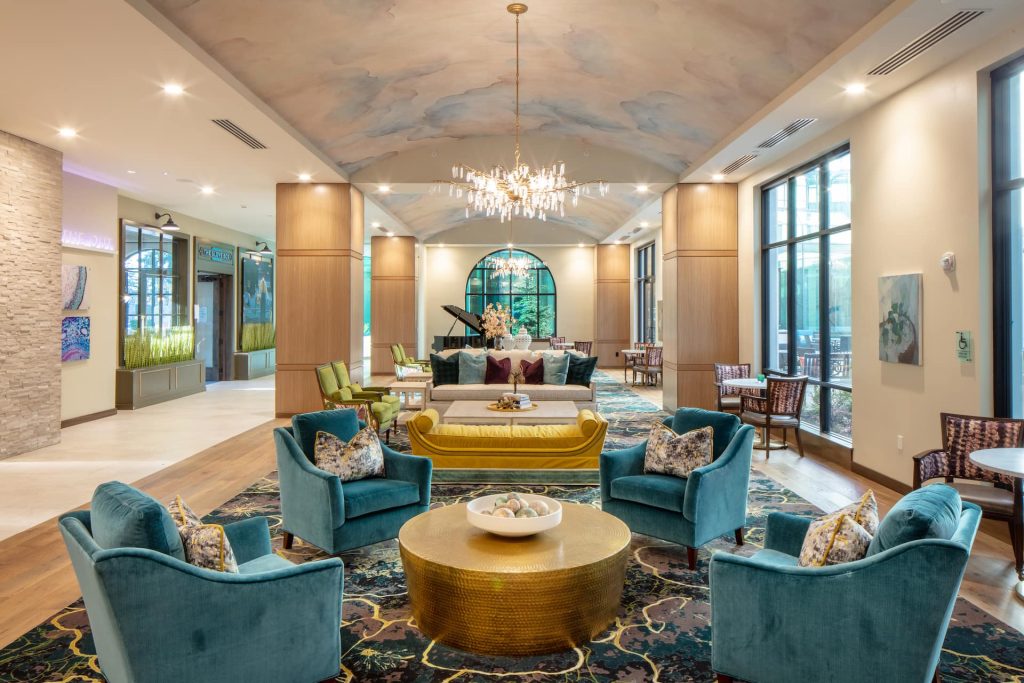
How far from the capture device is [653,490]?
4020 millimetres

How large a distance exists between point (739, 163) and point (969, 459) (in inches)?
222

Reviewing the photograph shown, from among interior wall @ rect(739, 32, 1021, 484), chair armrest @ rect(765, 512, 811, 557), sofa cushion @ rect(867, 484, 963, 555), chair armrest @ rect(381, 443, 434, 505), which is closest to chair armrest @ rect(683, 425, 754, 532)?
chair armrest @ rect(765, 512, 811, 557)

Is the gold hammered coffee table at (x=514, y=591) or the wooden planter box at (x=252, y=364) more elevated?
the wooden planter box at (x=252, y=364)

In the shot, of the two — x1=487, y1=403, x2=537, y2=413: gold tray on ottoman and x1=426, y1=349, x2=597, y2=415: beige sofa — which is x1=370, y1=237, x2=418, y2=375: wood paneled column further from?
x1=487, y1=403, x2=537, y2=413: gold tray on ottoman

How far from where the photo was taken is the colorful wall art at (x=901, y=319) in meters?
5.52

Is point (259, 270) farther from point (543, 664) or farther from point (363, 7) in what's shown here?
point (543, 664)

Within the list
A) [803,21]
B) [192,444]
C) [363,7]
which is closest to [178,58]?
[363,7]

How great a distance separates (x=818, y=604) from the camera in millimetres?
2293

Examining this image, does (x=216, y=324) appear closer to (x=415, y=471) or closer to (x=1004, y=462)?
(x=415, y=471)

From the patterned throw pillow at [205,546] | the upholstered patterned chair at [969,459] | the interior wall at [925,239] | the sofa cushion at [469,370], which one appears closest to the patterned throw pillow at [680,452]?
the upholstered patterned chair at [969,459]

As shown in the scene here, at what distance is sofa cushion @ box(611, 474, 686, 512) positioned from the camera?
3941 millimetres

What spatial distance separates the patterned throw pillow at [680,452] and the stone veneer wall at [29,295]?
6.92 meters

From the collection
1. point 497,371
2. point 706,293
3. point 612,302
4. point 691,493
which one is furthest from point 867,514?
point 612,302

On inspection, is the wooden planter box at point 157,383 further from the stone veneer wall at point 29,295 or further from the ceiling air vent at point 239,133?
the ceiling air vent at point 239,133
